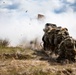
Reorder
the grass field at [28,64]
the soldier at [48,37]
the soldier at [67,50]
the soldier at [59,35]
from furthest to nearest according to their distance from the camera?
1. the soldier at [48,37]
2. the soldier at [59,35]
3. the soldier at [67,50]
4. the grass field at [28,64]

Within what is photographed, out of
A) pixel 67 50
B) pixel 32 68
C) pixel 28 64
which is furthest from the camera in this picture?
pixel 67 50

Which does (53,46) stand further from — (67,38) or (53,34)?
(67,38)

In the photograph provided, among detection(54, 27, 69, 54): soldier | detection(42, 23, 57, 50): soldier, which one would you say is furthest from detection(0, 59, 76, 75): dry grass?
detection(42, 23, 57, 50): soldier

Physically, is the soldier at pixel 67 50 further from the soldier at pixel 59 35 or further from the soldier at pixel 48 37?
the soldier at pixel 48 37

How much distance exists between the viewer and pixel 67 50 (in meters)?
34.0

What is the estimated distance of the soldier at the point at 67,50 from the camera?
3350cm

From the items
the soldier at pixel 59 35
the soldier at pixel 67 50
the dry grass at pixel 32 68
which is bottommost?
the dry grass at pixel 32 68

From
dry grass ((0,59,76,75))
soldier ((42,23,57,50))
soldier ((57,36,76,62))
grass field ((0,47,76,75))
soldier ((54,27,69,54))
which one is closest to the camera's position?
dry grass ((0,59,76,75))

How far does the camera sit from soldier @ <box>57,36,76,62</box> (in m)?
33.5

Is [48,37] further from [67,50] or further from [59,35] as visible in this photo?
[67,50]

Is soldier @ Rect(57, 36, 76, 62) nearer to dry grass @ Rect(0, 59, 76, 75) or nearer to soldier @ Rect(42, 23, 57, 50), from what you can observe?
dry grass @ Rect(0, 59, 76, 75)

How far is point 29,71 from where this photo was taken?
93.7 ft

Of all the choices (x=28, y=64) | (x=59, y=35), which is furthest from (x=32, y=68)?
(x=59, y=35)

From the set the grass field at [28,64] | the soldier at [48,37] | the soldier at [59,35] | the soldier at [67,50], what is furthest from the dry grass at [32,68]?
the soldier at [48,37]
